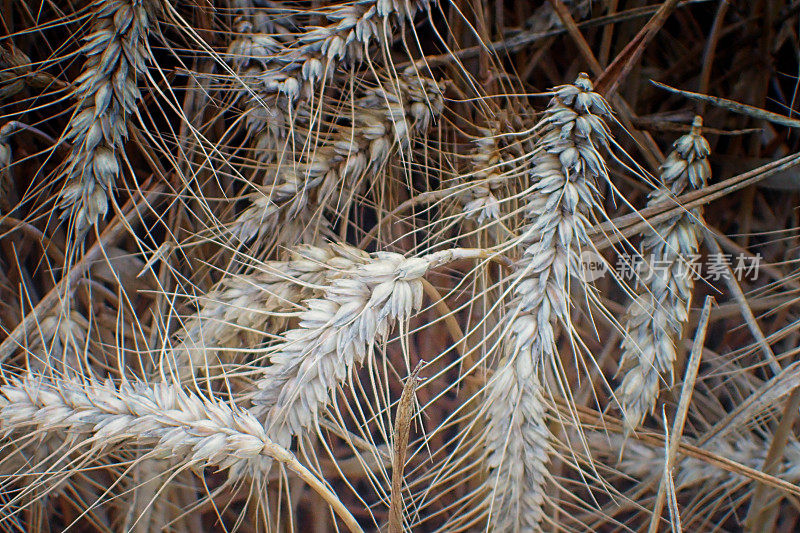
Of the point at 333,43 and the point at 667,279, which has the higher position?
the point at 333,43

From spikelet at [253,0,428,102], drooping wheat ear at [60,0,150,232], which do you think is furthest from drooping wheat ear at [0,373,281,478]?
spikelet at [253,0,428,102]

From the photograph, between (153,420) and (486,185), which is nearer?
(153,420)

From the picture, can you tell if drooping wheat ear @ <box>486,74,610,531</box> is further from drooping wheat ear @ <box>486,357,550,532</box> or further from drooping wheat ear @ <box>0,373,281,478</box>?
drooping wheat ear @ <box>0,373,281,478</box>

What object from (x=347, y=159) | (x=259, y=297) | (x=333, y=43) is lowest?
(x=259, y=297)

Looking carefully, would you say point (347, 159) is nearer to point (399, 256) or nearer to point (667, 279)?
point (399, 256)

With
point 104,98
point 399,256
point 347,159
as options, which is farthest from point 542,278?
point 104,98

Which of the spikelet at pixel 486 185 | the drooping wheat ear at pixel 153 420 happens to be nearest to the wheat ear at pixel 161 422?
the drooping wheat ear at pixel 153 420

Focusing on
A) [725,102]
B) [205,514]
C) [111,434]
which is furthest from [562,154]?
[205,514]

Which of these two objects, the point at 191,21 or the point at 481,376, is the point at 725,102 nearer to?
the point at 481,376

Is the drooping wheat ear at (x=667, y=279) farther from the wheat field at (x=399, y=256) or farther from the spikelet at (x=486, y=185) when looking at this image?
the spikelet at (x=486, y=185)
